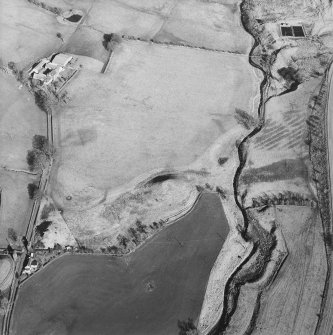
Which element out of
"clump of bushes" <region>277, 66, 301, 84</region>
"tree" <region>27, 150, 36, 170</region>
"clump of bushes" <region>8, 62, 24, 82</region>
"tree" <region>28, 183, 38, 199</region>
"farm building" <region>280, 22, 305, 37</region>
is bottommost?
"tree" <region>28, 183, 38, 199</region>

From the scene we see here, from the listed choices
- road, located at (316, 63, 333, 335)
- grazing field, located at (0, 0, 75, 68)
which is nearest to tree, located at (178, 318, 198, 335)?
road, located at (316, 63, 333, 335)

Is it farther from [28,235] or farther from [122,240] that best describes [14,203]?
[122,240]

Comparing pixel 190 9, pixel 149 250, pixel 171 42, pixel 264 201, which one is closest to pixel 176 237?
pixel 149 250

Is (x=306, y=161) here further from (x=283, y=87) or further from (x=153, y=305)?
(x=153, y=305)

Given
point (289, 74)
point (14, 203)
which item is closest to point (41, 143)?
point (14, 203)

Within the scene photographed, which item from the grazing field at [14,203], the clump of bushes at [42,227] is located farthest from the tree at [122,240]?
the grazing field at [14,203]

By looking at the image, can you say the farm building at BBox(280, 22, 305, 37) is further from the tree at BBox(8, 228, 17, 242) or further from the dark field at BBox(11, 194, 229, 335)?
the tree at BBox(8, 228, 17, 242)

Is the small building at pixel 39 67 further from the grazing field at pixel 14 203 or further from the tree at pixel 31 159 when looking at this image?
the grazing field at pixel 14 203
